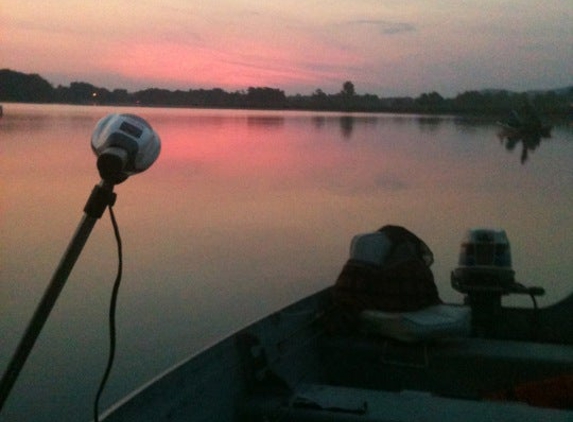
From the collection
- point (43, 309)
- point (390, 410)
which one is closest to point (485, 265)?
point (390, 410)

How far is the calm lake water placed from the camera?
7094 millimetres

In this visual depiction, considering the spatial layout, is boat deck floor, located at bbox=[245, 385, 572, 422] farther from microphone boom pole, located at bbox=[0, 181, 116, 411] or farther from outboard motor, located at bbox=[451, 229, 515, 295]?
outboard motor, located at bbox=[451, 229, 515, 295]

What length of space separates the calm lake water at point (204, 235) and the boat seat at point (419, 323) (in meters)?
2.06

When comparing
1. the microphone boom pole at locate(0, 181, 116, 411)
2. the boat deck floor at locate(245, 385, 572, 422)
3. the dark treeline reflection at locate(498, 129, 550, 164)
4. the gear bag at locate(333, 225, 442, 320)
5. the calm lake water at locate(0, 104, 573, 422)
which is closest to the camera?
the microphone boom pole at locate(0, 181, 116, 411)

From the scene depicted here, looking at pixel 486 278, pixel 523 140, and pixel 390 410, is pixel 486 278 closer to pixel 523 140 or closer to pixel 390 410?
pixel 390 410

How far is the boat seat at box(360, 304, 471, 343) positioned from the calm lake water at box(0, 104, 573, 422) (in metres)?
2.06

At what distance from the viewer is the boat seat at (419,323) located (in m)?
4.48

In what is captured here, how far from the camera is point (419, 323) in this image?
4.48m

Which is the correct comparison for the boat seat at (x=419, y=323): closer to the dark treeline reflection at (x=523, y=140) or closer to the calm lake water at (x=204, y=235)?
the calm lake water at (x=204, y=235)

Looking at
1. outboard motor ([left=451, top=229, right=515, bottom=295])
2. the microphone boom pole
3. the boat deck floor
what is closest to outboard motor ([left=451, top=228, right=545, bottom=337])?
outboard motor ([left=451, top=229, right=515, bottom=295])

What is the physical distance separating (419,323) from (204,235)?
9.11 meters

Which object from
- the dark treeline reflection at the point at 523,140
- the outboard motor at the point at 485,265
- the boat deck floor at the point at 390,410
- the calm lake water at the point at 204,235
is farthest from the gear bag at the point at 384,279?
the dark treeline reflection at the point at 523,140

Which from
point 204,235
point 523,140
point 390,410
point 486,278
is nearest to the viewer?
point 390,410

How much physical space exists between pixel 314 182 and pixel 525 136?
27020 millimetres
